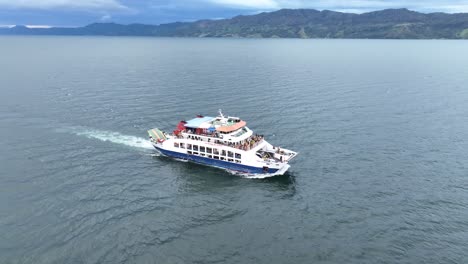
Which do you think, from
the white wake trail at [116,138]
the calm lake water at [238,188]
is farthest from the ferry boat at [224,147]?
the white wake trail at [116,138]

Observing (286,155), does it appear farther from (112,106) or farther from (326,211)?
(112,106)

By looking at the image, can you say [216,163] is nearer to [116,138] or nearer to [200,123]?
[200,123]

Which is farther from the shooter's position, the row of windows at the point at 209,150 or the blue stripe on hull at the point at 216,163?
the row of windows at the point at 209,150

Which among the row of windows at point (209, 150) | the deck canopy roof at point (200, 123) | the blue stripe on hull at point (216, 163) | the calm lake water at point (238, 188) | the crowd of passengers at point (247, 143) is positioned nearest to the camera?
the calm lake water at point (238, 188)

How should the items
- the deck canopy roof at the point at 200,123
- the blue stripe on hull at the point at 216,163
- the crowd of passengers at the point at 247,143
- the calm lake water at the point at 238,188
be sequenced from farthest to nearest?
1. the deck canopy roof at the point at 200,123
2. the crowd of passengers at the point at 247,143
3. the blue stripe on hull at the point at 216,163
4. the calm lake water at the point at 238,188

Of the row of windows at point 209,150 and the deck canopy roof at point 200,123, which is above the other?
the deck canopy roof at point 200,123

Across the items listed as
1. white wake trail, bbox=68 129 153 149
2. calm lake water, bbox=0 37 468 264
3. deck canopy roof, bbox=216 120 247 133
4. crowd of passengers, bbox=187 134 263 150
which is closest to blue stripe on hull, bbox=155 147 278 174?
calm lake water, bbox=0 37 468 264

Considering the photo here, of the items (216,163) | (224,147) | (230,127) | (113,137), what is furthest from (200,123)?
(113,137)

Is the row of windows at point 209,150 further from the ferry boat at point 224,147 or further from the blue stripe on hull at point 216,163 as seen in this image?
the blue stripe on hull at point 216,163
